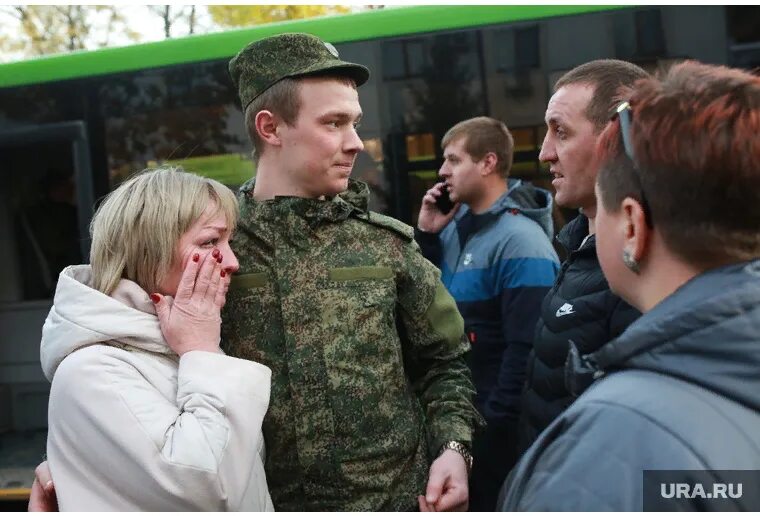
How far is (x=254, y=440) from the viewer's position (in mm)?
1789

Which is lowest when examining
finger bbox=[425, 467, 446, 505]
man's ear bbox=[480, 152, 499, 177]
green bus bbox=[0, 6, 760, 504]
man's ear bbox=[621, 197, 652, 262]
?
finger bbox=[425, 467, 446, 505]

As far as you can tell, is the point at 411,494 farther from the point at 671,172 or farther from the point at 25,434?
the point at 25,434

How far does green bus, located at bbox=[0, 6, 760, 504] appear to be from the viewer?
17.1 ft

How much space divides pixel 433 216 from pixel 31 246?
3.32 meters

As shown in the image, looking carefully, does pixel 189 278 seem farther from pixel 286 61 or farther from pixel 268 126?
pixel 286 61

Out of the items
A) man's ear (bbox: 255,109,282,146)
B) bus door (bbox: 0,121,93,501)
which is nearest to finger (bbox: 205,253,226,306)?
man's ear (bbox: 255,109,282,146)

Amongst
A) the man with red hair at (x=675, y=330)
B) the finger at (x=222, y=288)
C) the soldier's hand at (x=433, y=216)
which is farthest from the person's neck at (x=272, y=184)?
the soldier's hand at (x=433, y=216)

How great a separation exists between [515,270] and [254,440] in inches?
81.0

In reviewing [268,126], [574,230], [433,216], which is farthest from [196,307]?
[433,216]

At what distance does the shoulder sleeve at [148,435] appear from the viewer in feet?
5.48

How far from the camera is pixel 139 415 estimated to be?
66.7 inches

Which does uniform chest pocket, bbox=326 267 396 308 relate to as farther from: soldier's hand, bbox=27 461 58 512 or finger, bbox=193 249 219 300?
soldier's hand, bbox=27 461 58 512

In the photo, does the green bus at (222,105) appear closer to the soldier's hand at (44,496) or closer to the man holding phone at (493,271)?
the man holding phone at (493,271)

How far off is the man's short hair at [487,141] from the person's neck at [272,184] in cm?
213
